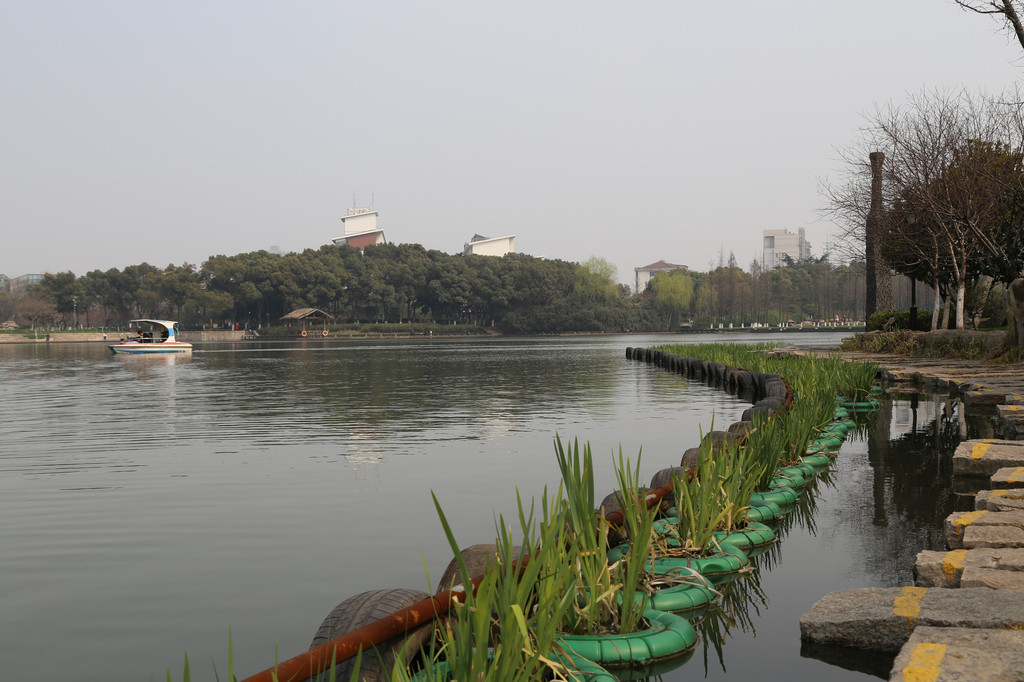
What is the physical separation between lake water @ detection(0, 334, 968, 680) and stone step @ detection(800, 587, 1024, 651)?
0.61 feet

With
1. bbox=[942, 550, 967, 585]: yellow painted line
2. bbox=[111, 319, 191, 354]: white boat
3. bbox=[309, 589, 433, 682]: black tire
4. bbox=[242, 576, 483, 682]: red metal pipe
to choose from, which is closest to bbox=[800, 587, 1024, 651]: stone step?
bbox=[942, 550, 967, 585]: yellow painted line

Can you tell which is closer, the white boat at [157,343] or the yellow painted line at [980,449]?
the yellow painted line at [980,449]

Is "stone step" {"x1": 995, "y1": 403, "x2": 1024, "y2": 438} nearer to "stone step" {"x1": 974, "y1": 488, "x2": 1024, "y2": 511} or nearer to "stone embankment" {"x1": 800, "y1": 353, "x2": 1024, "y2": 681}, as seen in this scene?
"stone embankment" {"x1": 800, "y1": 353, "x2": 1024, "y2": 681}

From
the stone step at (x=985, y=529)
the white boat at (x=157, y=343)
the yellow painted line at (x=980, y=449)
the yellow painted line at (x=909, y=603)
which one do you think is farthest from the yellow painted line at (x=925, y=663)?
the white boat at (x=157, y=343)

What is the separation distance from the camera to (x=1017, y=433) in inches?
393

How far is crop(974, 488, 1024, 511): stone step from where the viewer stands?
19.6 feet

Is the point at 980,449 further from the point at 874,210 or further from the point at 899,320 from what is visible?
the point at 899,320

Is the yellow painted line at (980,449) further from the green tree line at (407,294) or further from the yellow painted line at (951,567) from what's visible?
the green tree line at (407,294)

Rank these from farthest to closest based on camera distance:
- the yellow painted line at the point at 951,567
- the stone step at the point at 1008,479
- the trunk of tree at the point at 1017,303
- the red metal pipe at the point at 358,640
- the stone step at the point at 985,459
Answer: the trunk of tree at the point at 1017,303 < the stone step at the point at 985,459 < the stone step at the point at 1008,479 < the yellow painted line at the point at 951,567 < the red metal pipe at the point at 358,640

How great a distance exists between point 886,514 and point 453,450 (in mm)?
6650

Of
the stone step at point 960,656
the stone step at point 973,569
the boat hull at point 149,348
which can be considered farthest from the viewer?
the boat hull at point 149,348

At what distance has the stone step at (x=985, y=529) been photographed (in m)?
5.09

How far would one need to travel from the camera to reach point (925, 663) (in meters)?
3.21

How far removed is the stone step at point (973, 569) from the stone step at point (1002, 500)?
1.30 meters
